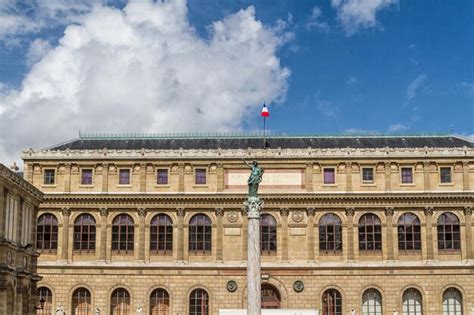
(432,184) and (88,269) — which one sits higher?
(432,184)

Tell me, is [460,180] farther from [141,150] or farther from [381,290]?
[141,150]

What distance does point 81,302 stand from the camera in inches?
2739

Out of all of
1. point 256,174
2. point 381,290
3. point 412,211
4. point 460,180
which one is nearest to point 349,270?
point 381,290

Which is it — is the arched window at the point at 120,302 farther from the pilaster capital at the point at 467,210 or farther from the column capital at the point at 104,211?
the pilaster capital at the point at 467,210

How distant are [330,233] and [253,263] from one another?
3177 cm

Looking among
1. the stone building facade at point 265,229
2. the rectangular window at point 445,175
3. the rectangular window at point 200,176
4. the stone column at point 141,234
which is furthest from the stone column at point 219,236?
the rectangular window at point 445,175

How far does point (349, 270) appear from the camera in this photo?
69062 mm

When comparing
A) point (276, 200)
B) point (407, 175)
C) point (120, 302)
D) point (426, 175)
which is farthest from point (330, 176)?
point (120, 302)

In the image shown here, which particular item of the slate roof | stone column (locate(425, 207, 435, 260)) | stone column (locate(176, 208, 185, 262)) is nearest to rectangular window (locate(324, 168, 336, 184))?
the slate roof

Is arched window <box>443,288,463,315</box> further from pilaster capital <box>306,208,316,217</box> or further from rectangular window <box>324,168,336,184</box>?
rectangular window <box>324,168,336,184</box>

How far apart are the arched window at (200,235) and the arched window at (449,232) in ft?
64.5

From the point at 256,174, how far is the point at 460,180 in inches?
1377

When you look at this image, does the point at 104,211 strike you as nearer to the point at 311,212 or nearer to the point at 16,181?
the point at 311,212

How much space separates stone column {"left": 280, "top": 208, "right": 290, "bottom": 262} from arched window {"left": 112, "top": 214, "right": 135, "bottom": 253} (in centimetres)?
1289
